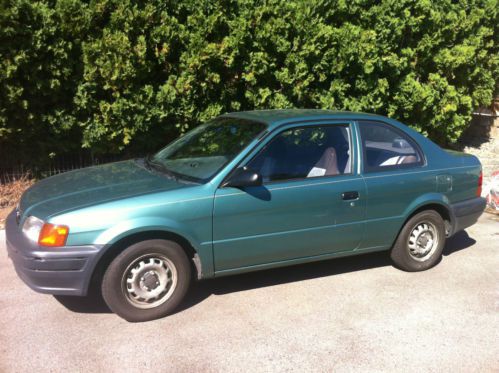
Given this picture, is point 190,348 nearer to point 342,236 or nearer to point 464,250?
point 342,236

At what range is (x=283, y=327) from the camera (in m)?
3.87

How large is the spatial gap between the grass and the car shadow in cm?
328

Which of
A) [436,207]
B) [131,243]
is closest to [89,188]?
[131,243]

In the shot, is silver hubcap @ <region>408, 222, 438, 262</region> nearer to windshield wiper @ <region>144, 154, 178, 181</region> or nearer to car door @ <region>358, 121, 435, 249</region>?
car door @ <region>358, 121, 435, 249</region>

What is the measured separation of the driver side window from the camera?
4.26 metres

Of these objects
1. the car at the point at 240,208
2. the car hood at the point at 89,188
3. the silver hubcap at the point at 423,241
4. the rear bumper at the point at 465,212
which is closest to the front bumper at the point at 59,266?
the car at the point at 240,208

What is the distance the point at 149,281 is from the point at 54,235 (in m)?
0.78

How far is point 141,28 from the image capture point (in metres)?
6.91

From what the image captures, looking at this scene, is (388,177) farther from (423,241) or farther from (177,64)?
(177,64)

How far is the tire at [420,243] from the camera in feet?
16.2

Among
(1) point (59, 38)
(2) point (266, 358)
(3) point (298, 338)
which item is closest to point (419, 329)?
(3) point (298, 338)

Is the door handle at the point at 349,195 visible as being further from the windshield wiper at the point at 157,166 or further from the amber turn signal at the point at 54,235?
the amber turn signal at the point at 54,235

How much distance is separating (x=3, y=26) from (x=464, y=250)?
243 inches

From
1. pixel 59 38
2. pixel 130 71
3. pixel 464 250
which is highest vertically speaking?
pixel 59 38
